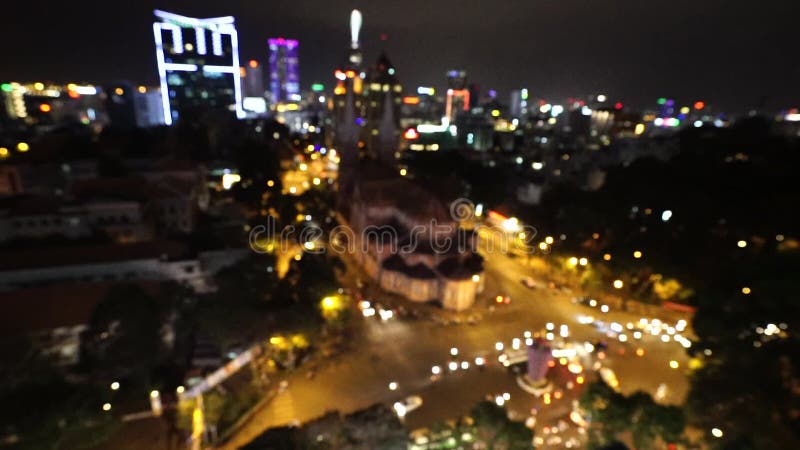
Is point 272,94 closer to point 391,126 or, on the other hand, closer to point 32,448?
point 391,126

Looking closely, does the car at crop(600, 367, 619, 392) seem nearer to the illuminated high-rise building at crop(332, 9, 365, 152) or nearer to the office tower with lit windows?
the illuminated high-rise building at crop(332, 9, 365, 152)

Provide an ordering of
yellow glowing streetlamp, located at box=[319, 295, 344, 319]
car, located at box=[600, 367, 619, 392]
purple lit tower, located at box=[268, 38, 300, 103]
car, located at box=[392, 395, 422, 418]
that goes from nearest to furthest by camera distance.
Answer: car, located at box=[392, 395, 422, 418], car, located at box=[600, 367, 619, 392], yellow glowing streetlamp, located at box=[319, 295, 344, 319], purple lit tower, located at box=[268, 38, 300, 103]

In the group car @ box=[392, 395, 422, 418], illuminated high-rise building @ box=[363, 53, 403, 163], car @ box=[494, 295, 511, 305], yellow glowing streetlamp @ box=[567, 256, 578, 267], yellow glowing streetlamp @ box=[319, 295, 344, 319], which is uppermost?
illuminated high-rise building @ box=[363, 53, 403, 163]

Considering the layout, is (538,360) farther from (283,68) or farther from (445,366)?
(283,68)

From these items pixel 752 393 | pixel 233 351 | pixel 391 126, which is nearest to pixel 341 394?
pixel 233 351

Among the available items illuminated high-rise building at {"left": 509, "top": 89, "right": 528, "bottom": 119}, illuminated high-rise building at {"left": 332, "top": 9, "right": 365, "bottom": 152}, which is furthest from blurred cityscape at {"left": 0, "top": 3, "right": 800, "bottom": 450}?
illuminated high-rise building at {"left": 509, "top": 89, "right": 528, "bottom": 119}

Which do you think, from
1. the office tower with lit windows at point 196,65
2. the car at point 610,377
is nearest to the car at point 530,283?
the car at point 610,377
